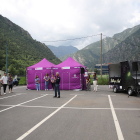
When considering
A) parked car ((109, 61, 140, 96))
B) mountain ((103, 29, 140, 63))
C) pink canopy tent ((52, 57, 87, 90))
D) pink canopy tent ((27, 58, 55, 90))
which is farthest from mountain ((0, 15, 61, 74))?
mountain ((103, 29, 140, 63))

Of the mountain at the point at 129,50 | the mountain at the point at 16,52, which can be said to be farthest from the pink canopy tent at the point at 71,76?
the mountain at the point at 129,50

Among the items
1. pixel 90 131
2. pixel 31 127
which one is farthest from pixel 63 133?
pixel 31 127

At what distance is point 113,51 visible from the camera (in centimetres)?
19725

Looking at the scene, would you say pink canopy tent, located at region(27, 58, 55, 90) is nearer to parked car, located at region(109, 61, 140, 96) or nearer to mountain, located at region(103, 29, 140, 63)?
parked car, located at region(109, 61, 140, 96)

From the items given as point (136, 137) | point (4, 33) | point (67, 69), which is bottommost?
point (136, 137)

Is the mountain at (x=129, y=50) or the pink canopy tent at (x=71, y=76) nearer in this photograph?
the pink canopy tent at (x=71, y=76)

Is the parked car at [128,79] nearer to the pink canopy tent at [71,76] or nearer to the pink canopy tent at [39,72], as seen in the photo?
the pink canopy tent at [71,76]

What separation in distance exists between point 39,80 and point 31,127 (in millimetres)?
15565

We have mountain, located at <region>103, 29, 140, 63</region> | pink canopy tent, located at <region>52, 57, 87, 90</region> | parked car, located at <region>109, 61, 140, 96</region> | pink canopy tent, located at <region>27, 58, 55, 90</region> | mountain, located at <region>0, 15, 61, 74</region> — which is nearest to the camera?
parked car, located at <region>109, 61, 140, 96</region>

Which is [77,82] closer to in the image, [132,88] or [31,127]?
[132,88]

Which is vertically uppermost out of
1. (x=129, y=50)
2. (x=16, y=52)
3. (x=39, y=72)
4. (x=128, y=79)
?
(x=129, y=50)

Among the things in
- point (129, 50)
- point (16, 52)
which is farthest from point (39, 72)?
point (129, 50)

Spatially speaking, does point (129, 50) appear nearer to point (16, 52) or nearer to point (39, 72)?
point (16, 52)

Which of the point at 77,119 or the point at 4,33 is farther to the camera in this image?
the point at 4,33
